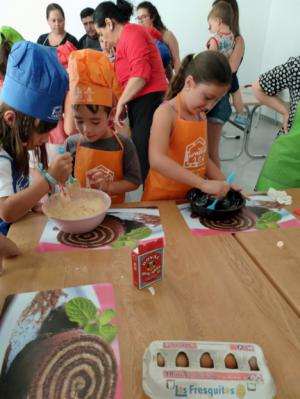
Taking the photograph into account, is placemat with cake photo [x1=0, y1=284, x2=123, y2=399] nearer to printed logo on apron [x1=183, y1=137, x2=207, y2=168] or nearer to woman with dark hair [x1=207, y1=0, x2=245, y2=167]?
printed logo on apron [x1=183, y1=137, x2=207, y2=168]

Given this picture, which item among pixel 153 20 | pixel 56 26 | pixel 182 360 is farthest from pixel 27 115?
pixel 56 26

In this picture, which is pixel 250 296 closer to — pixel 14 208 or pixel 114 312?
pixel 114 312

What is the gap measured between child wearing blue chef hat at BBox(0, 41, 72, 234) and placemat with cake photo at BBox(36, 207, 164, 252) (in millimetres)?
133

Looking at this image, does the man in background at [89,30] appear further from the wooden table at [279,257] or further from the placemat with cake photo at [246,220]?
the wooden table at [279,257]

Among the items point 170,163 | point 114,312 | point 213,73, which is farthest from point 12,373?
point 213,73

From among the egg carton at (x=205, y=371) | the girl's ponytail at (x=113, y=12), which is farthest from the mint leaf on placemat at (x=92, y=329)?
the girl's ponytail at (x=113, y=12)

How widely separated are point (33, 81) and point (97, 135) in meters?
0.35

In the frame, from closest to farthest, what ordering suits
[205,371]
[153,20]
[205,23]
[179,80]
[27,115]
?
[205,371] < [27,115] < [179,80] < [153,20] < [205,23]

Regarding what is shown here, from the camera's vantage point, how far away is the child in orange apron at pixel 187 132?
3.91ft

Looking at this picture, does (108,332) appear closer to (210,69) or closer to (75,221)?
(75,221)

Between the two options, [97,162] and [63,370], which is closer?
[63,370]

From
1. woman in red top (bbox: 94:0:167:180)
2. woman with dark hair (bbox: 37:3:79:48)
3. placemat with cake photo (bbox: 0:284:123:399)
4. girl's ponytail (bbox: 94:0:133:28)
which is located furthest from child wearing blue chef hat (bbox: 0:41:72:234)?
woman with dark hair (bbox: 37:3:79:48)

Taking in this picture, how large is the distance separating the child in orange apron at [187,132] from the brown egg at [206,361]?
0.65 m

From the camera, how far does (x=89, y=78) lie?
116cm
